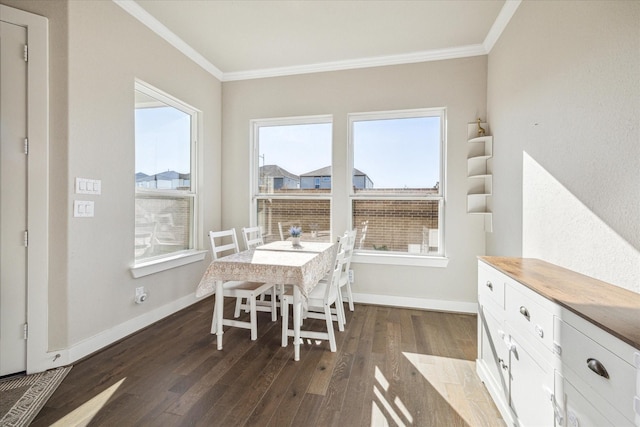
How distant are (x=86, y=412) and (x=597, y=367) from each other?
239 centimetres

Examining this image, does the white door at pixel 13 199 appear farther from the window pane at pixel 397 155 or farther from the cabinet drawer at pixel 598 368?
the cabinet drawer at pixel 598 368

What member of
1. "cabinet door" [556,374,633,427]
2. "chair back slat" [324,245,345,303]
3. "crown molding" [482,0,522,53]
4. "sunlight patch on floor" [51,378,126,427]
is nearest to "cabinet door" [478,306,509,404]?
"cabinet door" [556,374,633,427]

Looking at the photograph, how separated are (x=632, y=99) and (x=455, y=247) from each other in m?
2.15

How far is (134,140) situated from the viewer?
2.62 meters

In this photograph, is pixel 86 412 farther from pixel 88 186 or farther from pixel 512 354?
pixel 512 354

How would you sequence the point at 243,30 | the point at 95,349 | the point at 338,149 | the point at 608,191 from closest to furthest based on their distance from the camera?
1. the point at 608,191
2. the point at 95,349
3. the point at 243,30
4. the point at 338,149

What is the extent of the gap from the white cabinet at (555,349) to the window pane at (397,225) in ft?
4.84

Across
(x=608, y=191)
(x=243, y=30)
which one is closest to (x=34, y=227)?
(x=243, y=30)

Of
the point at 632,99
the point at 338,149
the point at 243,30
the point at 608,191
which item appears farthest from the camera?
the point at 338,149

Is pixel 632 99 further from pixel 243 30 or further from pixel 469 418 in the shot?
pixel 243 30

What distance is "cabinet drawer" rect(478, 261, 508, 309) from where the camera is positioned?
1.64m

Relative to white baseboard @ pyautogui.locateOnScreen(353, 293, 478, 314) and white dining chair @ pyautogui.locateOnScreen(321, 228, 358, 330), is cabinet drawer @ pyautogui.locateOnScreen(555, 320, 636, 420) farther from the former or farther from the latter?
white baseboard @ pyautogui.locateOnScreen(353, 293, 478, 314)

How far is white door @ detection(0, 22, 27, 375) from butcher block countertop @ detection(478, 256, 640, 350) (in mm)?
3058

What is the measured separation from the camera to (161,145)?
119 inches
